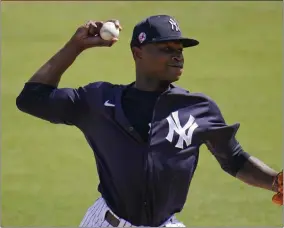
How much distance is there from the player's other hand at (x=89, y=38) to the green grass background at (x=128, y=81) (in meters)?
3.37

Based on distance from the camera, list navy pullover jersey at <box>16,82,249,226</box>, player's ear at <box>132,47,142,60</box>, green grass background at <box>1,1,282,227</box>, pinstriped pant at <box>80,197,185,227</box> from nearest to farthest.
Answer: navy pullover jersey at <box>16,82,249,226</box>
pinstriped pant at <box>80,197,185,227</box>
player's ear at <box>132,47,142,60</box>
green grass background at <box>1,1,282,227</box>

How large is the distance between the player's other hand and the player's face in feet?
0.75

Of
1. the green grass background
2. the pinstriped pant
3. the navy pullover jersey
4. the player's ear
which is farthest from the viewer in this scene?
the green grass background

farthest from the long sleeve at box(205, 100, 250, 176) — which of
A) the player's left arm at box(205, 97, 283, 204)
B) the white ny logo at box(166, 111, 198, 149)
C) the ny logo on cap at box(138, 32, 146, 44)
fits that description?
the ny logo on cap at box(138, 32, 146, 44)

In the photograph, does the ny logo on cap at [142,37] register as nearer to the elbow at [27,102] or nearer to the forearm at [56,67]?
the forearm at [56,67]

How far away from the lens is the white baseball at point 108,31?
420cm

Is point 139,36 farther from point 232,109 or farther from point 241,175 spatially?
point 232,109

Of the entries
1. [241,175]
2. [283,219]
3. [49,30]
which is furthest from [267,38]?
[241,175]

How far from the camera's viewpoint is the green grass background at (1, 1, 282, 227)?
772 centimetres

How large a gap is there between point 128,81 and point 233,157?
828 cm

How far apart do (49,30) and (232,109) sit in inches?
259

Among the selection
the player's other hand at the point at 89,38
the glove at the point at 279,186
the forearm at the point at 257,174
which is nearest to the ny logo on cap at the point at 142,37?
the player's other hand at the point at 89,38

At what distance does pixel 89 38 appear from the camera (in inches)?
167

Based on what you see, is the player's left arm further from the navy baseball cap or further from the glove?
the navy baseball cap
